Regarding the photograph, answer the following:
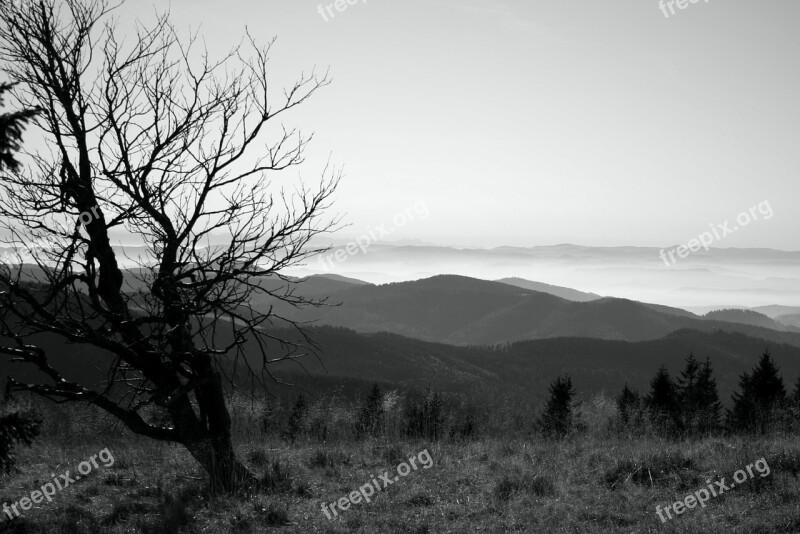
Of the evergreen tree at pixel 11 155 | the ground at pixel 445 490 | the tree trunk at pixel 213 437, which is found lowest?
the ground at pixel 445 490

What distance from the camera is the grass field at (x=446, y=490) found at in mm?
7438

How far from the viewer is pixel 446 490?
888 cm

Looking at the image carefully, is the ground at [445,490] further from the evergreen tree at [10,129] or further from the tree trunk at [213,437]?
the evergreen tree at [10,129]

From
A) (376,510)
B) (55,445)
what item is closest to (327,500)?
(376,510)

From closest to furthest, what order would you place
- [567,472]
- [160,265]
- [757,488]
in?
[757,488]
[160,265]
[567,472]

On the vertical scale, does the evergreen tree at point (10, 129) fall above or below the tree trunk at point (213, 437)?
above

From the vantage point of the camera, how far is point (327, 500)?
8.66 metres

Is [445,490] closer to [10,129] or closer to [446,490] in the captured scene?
[446,490]

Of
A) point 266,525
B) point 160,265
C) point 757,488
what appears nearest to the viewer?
point 266,525

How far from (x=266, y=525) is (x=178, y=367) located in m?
2.89

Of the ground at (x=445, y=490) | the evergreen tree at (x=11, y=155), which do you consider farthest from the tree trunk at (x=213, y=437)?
the evergreen tree at (x=11, y=155)

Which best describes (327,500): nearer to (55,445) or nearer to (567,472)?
(567,472)

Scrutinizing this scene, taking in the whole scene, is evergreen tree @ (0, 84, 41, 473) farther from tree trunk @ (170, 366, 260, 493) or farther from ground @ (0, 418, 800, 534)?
tree trunk @ (170, 366, 260, 493)

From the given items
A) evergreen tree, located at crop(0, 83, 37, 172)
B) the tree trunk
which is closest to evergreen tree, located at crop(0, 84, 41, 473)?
evergreen tree, located at crop(0, 83, 37, 172)
